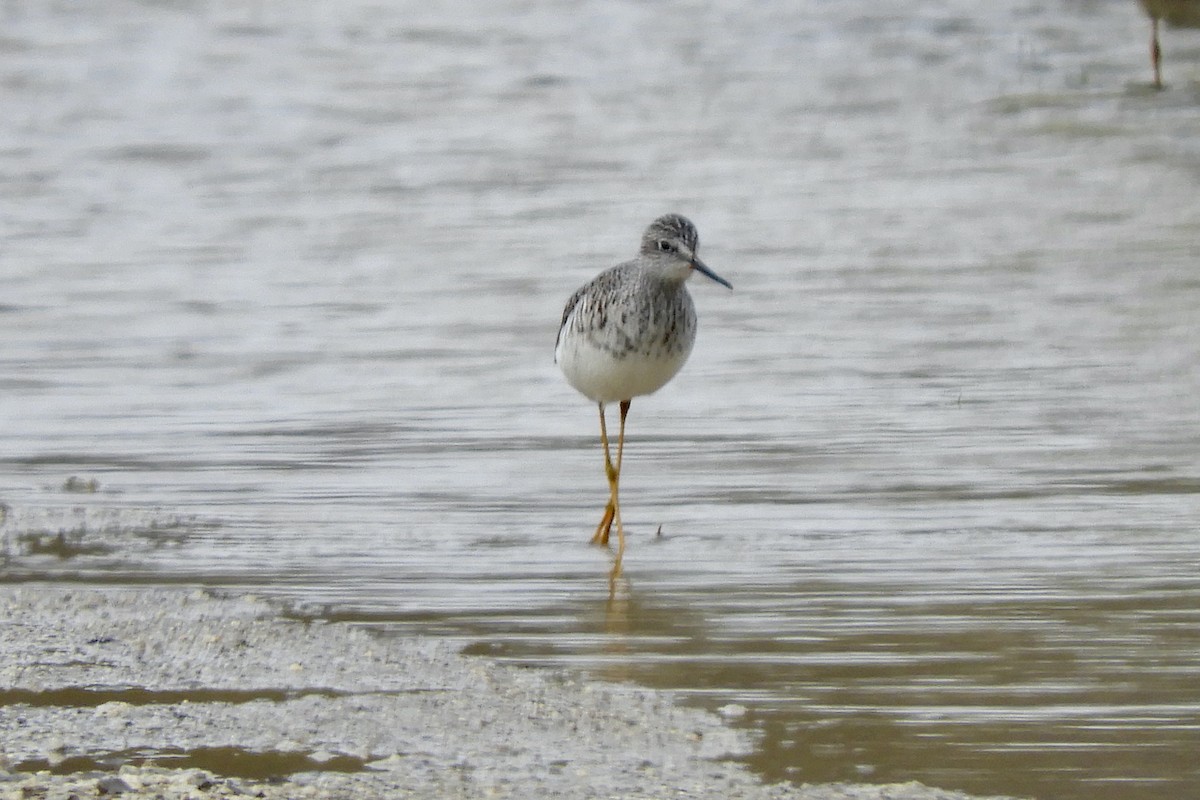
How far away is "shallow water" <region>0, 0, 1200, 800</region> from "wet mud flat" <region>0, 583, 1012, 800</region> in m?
0.20

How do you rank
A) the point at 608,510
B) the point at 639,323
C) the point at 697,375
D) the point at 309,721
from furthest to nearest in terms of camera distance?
the point at 697,375 < the point at 639,323 < the point at 608,510 < the point at 309,721

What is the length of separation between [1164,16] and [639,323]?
12887 millimetres

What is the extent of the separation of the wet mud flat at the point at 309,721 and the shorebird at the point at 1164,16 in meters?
13.3

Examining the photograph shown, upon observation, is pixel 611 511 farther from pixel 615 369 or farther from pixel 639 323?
pixel 639 323

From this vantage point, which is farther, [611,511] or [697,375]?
[697,375]

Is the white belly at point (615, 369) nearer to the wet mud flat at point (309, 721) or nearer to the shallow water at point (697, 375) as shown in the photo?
the shallow water at point (697, 375)

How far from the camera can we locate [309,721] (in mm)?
5051

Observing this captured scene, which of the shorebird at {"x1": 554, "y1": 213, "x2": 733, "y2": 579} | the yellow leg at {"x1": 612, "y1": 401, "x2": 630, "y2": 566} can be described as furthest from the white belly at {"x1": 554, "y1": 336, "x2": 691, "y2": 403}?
the yellow leg at {"x1": 612, "y1": 401, "x2": 630, "y2": 566}

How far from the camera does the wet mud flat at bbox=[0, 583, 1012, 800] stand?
4574mm

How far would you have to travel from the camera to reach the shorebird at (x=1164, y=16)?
1767cm

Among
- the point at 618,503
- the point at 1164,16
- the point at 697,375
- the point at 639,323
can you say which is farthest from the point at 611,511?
the point at 1164,16

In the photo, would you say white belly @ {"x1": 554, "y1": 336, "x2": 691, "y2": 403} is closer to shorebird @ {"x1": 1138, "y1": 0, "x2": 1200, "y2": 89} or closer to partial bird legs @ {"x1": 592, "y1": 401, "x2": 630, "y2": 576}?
partial bird legs @ {"x1": 592, "y1": 401, "x2": 630, "y2": 576}

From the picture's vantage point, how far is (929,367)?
9414 mm

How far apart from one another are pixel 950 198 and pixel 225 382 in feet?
19.7
